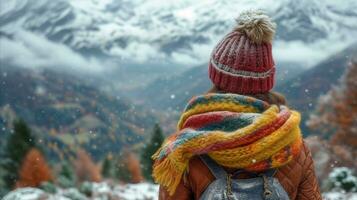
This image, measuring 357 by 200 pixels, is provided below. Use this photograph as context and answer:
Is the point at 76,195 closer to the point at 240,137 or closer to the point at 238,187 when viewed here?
the point at 238,187

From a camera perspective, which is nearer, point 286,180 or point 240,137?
point 240,137

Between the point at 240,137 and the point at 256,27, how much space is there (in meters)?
0.43

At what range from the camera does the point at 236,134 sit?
1.54 m

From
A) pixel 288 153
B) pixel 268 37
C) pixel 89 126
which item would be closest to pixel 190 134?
pixel 288 153

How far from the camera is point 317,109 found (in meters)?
14.3

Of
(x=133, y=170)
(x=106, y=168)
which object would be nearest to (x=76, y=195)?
(x=106, y=168)

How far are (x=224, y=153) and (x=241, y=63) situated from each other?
0.34 meters

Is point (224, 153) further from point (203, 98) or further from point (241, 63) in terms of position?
point (241, 63)

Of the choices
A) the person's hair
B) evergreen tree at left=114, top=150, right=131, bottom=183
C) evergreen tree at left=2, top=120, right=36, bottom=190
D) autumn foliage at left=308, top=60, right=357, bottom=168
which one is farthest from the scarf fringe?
evergreen tree at left=114, top=150, right=131, bottom=183

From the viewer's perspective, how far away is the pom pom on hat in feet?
5.63

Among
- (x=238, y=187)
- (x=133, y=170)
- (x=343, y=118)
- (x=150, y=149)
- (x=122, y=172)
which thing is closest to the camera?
(x=238, y=187)

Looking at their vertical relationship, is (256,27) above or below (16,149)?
above

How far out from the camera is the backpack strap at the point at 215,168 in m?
1.66

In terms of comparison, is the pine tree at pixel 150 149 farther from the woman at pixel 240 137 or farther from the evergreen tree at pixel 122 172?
the woman at pixel 240 137
